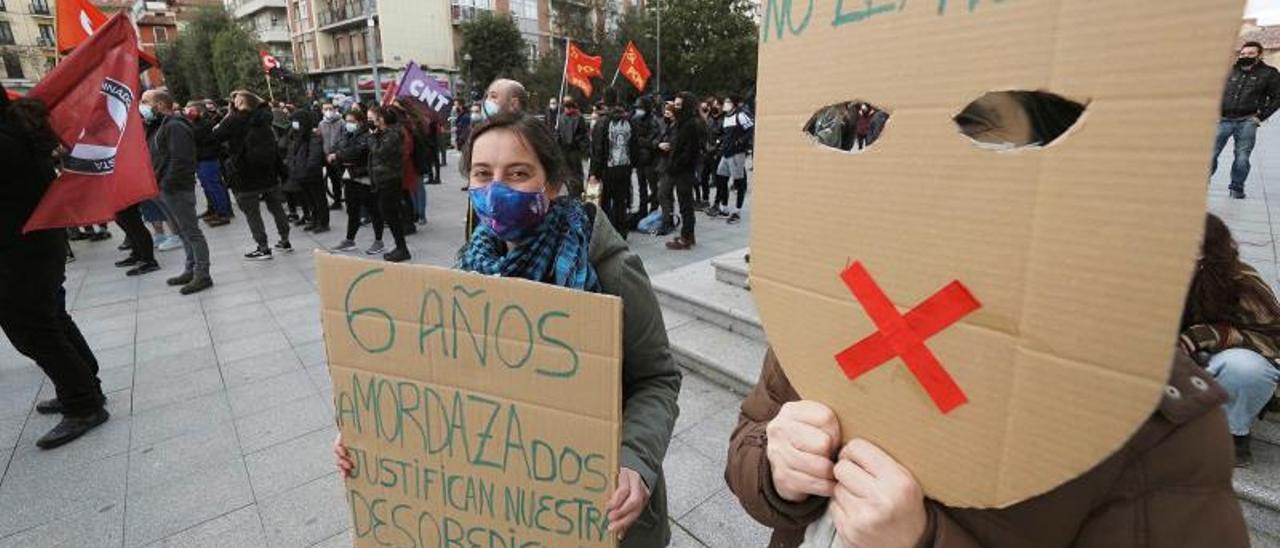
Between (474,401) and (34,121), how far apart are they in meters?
3.36

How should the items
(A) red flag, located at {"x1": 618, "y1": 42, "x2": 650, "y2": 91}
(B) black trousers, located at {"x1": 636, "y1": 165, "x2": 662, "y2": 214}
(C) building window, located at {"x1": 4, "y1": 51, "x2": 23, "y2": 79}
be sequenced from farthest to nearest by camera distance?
(C) building window, located at {"x1": 4, "y1": 51, "x2": 23, "y2": 79}, (A) red flag, located at {"x1": 618, "y1": 42, "x2": 650, "y2": 91}, (B) black trousers, located at {"x1": 636, "y1": 165, "x2": 662, "y2": 214}

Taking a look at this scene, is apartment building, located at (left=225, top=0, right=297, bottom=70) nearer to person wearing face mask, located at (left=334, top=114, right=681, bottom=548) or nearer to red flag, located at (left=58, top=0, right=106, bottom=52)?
red flag, located at (left=58, top=0, right=106, bottom=52)

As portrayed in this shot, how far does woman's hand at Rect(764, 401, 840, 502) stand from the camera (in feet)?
2.48

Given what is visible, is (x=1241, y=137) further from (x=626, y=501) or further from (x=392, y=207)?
(x=392, y=207)

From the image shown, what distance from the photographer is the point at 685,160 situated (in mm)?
6852

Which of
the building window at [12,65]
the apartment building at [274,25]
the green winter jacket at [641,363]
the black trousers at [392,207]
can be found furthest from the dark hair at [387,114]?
the building window at [12,65]

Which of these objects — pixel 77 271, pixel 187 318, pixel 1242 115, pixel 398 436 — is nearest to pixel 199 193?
pixel 77 271

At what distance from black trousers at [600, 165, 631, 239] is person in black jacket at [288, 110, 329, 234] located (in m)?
3.92

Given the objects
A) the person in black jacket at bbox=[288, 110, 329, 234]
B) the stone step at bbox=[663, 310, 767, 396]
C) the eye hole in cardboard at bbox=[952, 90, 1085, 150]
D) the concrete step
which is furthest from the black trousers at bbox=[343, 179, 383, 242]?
the eye hole in cardboard at bbox=[952, 90, 1085, 150]

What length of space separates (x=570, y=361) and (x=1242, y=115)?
27.4 feet

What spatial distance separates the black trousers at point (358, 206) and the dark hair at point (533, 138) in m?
5.78

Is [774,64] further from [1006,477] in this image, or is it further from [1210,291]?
[1210,291]

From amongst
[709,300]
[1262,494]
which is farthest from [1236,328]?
[709,300]

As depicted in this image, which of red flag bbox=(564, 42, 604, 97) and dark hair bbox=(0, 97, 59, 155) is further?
red flag bbox=(564, 42, 604, 97)
